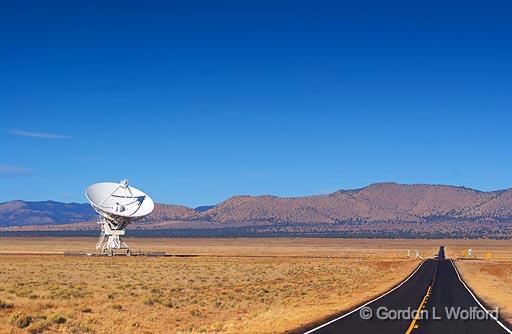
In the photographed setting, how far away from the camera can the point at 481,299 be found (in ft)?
117

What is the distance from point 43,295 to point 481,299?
74.9 feet

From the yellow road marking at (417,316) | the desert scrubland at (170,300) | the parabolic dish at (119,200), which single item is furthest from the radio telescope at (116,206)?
the yellow road marking at (417,316)

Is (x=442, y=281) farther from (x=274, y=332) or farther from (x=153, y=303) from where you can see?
(x=274, y=332)

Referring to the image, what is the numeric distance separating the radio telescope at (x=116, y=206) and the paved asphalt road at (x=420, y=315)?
55.6 metres

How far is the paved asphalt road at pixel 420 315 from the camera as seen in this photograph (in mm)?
22625

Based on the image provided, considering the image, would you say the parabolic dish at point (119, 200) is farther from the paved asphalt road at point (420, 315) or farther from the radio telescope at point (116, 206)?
the paved asphalt road at point (420, 315)

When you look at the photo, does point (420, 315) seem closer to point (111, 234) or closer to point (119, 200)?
point (119, 200)

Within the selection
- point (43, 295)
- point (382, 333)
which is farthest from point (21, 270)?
point (382, 333)

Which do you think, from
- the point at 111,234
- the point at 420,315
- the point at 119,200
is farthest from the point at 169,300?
the point at 111,234

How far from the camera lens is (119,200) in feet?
307

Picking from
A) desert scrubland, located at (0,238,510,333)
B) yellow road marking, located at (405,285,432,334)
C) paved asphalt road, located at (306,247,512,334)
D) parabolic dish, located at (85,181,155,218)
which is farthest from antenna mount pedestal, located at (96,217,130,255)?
yellow road marking, located at (405,285,432,334)

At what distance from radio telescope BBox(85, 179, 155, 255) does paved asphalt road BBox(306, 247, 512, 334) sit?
2187 inches

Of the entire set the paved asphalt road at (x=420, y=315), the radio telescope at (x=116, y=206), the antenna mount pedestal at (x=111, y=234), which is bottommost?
the paved asphalt road at (x=420, y=315)

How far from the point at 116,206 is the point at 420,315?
69.1 m
